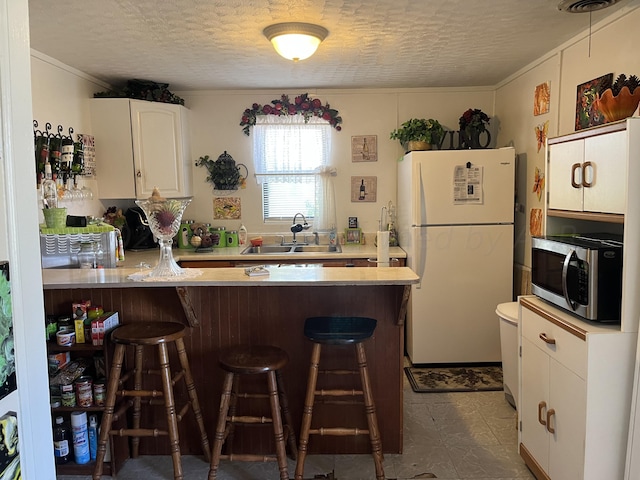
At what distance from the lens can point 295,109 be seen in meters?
4.38

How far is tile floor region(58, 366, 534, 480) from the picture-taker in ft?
7.87

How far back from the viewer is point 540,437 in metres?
2.25

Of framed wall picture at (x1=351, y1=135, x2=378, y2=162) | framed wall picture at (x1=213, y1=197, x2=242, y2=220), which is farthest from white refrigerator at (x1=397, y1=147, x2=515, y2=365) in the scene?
framed wall picture at (x1=213, y1=197, x2=242, y2=220)

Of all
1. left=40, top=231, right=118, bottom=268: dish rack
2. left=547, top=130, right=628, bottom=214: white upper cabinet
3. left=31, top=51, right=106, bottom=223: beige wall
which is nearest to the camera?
left=547, top=130, right=628, bottom=214: white upper cabinet

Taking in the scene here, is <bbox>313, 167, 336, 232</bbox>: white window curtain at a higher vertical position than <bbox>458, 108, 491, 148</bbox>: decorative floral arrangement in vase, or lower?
lower

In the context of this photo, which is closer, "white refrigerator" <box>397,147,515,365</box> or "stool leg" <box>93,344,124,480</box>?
"stool leg" <box>93,344,124,480</box>

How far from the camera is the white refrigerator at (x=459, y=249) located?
367 centimetres

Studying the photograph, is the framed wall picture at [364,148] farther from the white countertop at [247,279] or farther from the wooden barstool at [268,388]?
the wooden barstool at [268,388]

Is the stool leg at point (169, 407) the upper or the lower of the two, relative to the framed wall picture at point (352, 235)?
lower

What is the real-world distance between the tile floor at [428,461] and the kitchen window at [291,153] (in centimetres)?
223

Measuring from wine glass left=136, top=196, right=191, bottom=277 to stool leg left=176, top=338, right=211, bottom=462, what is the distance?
1.07 ft

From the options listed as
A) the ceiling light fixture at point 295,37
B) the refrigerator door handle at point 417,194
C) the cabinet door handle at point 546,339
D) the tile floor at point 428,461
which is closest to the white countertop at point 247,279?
the cabinet door handle at point 546,339

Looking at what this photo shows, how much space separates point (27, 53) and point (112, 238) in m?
2.24

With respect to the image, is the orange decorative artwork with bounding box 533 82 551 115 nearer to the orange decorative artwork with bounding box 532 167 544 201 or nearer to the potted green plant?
the orange decorative artwork with bounding box 532 167 544 201
